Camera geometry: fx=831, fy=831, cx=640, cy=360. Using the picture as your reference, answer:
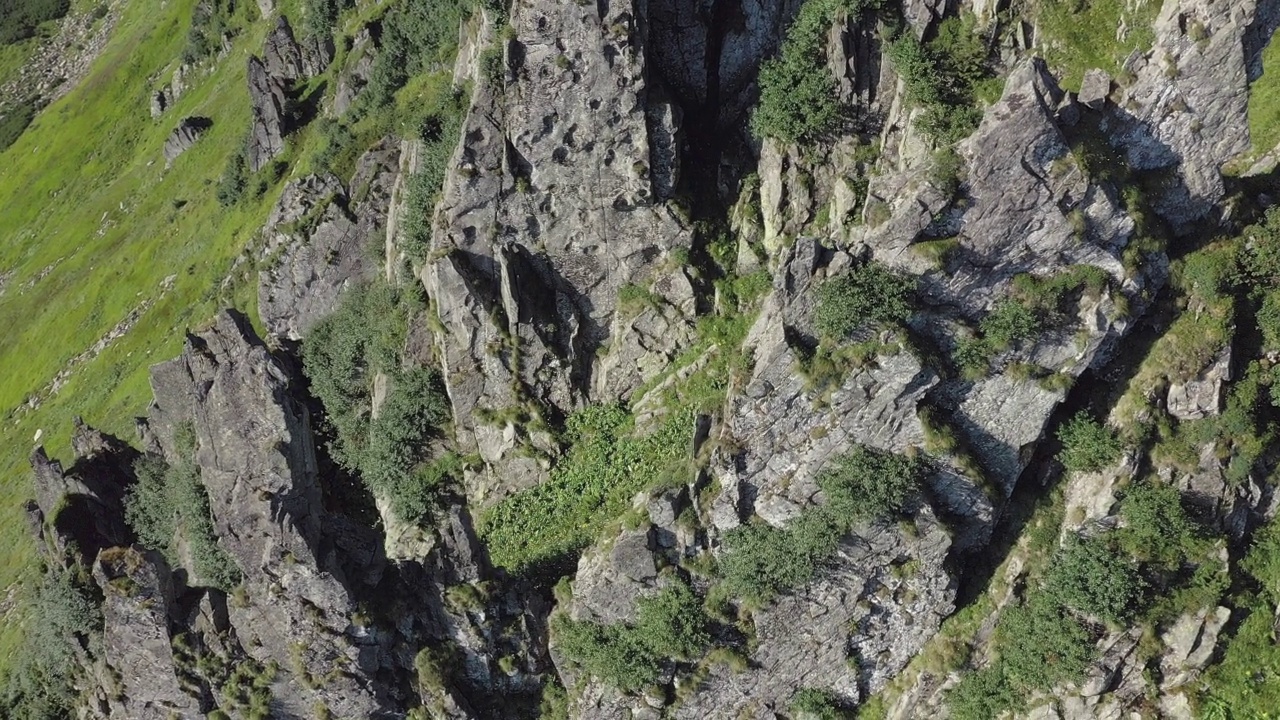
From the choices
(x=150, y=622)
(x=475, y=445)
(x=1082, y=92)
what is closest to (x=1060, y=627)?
(x=1082, y=92)

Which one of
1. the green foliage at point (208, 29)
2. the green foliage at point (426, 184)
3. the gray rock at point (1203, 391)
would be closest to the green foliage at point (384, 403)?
the green foliage at point (426, 184)

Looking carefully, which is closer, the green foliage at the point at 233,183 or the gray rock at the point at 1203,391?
the gray rock at the point at 1203,391

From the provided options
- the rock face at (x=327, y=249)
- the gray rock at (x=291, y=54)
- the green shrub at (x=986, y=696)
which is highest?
the gray rock at (x=291, y=54)

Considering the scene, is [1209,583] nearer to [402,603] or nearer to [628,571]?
[628,571]

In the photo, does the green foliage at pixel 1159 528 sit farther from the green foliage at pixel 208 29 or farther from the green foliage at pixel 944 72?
the green foliage at pixel 208 29

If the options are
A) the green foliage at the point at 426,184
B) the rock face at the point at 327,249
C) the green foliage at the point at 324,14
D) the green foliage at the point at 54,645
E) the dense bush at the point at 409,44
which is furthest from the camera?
the green foliage at the point at 324,14

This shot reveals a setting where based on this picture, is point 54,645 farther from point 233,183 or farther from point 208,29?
point 208,29

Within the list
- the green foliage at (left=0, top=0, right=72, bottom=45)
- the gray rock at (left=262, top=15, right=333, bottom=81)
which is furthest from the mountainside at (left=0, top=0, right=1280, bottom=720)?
the green foliage at (left=0, top=0, right=72, bottom=45)
